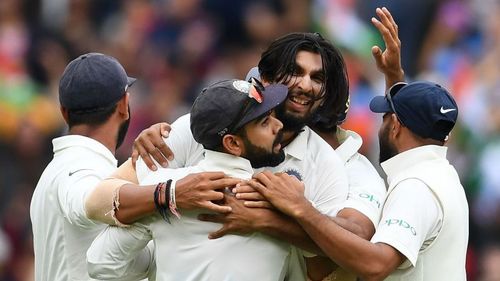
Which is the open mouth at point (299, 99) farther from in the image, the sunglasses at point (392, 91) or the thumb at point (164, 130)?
the thumb at point (164, 130)

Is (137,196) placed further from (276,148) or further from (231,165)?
(276,148)

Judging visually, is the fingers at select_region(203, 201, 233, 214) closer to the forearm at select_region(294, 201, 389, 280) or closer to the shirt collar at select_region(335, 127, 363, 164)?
the forearm at select_region(294, 201, 389, 280)

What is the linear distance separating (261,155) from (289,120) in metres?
0.55

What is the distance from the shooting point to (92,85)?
19.3 feet

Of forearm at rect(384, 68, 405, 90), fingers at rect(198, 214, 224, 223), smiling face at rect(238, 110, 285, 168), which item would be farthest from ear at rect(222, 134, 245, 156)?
forearm at rect(384, 68, 405, 90)

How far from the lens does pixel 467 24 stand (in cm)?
1093

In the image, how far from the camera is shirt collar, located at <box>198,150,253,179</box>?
4953 mm

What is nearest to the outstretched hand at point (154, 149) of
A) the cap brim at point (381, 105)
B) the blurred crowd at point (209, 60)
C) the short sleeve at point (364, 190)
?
the short sleeve at point (364, 190)

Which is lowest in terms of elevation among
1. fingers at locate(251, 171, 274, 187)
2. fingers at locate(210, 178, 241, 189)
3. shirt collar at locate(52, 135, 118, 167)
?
shirt collar at locate(52, 135, 118, 167)

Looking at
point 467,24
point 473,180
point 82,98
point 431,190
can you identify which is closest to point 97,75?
point 82,98

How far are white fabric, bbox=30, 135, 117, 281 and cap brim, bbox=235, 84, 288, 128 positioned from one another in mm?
953

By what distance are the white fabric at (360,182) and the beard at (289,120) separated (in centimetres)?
25

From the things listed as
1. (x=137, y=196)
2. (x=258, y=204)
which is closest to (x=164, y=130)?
(x=137, y=196)

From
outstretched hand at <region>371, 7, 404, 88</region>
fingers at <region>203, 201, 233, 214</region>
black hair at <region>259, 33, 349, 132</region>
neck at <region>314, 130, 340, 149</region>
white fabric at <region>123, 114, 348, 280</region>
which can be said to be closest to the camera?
fingers at <region>203, 201, 233, 214</region>
